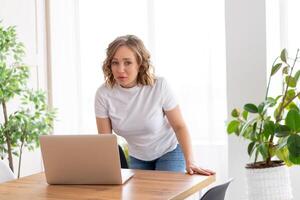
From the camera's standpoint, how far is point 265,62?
9.26 feet

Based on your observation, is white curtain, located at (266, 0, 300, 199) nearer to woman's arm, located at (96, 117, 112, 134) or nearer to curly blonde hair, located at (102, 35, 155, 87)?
curly blonde hair, located at (102, 35, 155, 87)

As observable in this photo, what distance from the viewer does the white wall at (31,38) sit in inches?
155

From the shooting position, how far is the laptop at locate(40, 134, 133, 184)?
71.1 inches

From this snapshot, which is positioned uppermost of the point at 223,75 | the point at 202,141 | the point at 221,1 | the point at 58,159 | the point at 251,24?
the point at 221,1

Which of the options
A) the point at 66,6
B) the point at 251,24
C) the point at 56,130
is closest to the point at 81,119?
the point at 56,130

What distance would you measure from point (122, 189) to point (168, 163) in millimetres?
798

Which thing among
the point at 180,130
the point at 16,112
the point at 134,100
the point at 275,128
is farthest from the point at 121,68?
the point at 16,112

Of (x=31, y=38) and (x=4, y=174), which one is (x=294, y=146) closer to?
(x=4, y=174)

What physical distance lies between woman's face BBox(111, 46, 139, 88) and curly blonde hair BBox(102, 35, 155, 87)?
3 centimetres

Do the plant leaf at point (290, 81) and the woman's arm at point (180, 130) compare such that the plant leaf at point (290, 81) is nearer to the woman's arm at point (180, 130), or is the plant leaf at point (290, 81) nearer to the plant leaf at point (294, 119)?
the plant leaf at point (294, 119)

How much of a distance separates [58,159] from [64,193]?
0.17 m

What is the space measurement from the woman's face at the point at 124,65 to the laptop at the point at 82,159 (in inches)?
25.1

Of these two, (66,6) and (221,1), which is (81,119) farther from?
(221,1)

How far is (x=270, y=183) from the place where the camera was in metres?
2.46
